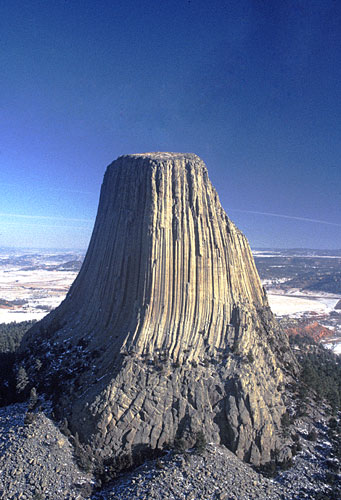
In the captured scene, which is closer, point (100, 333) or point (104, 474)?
point (104, 474)

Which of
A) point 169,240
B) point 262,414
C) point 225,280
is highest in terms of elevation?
point 169,240

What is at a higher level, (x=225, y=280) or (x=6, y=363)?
(x=225, y=280)

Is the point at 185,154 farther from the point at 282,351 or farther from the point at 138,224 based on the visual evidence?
the point at 282,351

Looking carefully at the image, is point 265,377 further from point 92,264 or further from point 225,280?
point 92,264

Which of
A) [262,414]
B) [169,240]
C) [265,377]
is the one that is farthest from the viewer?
[169,240]

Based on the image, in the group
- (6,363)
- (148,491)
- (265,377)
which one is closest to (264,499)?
(148,491)

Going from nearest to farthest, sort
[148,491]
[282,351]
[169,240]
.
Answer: [148,491], [169,240], [282,351]

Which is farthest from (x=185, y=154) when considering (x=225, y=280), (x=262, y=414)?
(x=262, y=414)
